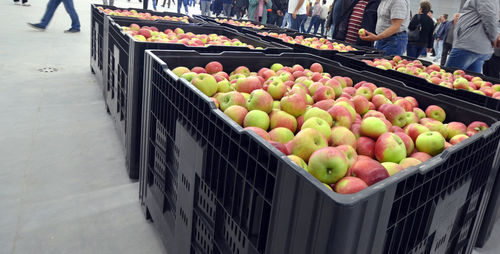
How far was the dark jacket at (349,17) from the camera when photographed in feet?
14.0

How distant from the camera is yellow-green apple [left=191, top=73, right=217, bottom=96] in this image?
1.55 meters

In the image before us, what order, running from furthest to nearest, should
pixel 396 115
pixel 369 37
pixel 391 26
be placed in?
pixel 369 37 < pixel 391 26 < pixel 396 115

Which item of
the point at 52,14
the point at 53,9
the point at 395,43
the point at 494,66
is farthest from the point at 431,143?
the point at 52,14

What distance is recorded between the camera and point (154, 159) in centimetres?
174

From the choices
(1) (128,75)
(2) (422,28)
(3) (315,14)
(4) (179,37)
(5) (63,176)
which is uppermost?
(3) (315,14)

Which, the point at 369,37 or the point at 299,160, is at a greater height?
the point at 369,37

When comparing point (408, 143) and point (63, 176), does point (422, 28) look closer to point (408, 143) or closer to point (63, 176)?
point (408, 143)

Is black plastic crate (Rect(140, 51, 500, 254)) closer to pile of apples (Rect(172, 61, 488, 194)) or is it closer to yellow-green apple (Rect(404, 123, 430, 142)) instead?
pile of apples (Rect(172, 61, 488, 194))

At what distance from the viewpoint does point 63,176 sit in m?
2.24

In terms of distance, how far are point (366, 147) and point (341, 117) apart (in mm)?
181

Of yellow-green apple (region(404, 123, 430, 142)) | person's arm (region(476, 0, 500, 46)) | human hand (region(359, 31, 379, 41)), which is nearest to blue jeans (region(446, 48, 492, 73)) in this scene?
person's arm (region(476, 0, 500, 46))

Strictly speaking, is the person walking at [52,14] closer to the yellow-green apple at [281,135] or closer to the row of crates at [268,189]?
the row of crates at [268,189]

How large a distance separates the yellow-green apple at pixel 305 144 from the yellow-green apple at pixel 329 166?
0.36 ft

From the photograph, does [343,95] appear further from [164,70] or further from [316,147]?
[164,70]
